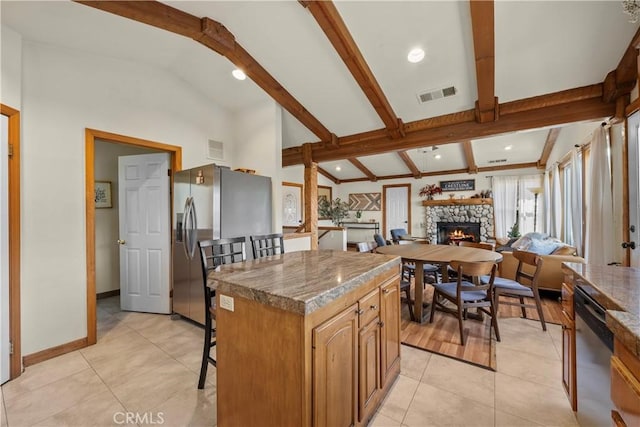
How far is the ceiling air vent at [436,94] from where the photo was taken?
326 cm

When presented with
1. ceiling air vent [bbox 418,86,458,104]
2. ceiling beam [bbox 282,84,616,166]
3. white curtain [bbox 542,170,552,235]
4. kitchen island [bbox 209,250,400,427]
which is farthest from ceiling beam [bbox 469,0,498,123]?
white curtain [bbox 542,170,552,235]

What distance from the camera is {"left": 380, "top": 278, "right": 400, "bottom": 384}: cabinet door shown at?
5.45ft

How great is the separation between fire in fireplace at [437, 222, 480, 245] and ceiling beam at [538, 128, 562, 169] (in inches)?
81.1

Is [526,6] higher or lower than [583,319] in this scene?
higher

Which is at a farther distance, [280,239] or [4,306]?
[280,239]

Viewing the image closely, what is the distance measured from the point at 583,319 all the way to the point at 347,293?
4.13 ft

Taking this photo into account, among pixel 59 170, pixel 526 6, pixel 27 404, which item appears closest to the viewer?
pixel 27 404

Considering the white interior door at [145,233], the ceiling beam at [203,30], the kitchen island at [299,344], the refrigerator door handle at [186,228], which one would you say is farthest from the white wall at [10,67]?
the kitchen island at [299,344]

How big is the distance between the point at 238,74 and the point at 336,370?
345cm

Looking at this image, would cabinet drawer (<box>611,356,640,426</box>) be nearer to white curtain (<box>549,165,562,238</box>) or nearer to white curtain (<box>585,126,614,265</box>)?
white curtain (<box>585,126,614,265</box>)

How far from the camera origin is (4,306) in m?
1.98

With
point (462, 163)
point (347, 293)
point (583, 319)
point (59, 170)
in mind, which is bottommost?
point (583, 319)

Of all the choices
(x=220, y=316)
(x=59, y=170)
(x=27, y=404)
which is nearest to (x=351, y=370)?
(x=220, y=316)

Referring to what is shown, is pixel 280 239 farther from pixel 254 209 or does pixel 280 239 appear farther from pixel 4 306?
pixel 4 306
